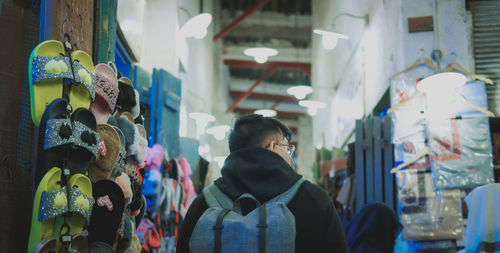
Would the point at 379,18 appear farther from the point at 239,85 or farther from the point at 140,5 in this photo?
the point at 239,85

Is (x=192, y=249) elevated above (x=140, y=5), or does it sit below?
below

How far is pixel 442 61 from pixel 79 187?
174 inches

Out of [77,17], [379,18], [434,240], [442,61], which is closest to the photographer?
[77,17]

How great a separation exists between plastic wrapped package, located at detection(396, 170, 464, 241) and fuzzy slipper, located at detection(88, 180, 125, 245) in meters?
3.34

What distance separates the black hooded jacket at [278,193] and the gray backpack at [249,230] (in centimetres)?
5

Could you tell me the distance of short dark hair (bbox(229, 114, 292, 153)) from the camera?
2.33 meters

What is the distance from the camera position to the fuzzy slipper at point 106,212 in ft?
8.29

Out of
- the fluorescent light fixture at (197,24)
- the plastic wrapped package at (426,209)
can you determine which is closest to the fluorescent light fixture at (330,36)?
the fluorescent light fixture at (197,24)

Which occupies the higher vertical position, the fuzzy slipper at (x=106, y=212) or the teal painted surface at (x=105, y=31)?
the teal painted surface at (x=105, y=31)

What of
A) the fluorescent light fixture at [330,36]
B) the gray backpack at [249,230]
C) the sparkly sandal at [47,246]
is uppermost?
the fluorescent light fixture at [330,36]

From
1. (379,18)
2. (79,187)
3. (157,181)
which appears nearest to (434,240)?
(157,181)

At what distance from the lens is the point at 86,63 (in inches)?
99.0

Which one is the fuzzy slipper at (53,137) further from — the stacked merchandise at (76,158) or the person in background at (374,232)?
the person in background at (374,232)

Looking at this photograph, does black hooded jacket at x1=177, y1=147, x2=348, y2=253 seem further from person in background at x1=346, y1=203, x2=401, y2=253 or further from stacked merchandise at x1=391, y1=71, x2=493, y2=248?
stacked merchandise at x1=391, y1=71, x2=493, y2=248
